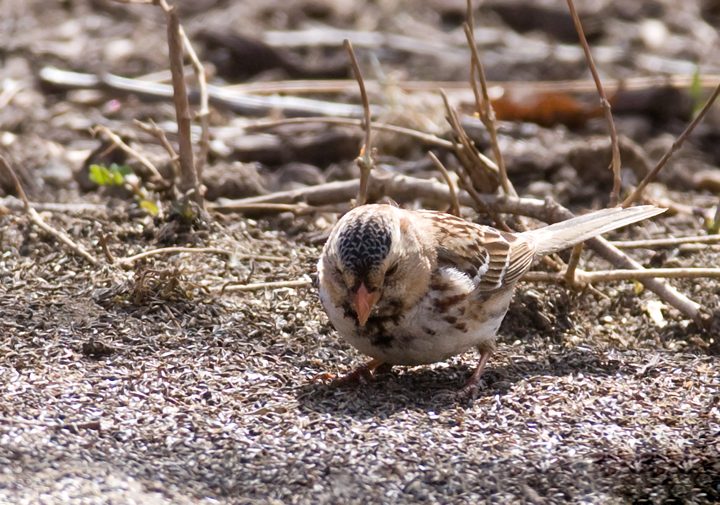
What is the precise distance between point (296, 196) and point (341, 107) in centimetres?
212

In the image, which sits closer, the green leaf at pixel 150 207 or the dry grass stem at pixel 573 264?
the dry grass stem at pixel 573 264

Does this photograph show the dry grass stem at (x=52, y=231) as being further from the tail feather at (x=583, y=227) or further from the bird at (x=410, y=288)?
the tail feather at (x=583, y=227)

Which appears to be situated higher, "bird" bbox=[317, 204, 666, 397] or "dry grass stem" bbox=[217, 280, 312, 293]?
"bird" bbox=[317, 204, 666, 397]

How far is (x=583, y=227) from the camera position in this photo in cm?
486

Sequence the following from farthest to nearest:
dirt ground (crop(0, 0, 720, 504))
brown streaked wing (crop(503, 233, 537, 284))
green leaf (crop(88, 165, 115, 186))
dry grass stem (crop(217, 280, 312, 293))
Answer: green leaf (crop(88, 165, 115, 186)), dry grass stem (crop(217, 280, 312, 293)), brown streaked wing (crop(503, 233, 537, 284)), dirt ground (crop(0, 0, 720, 504))

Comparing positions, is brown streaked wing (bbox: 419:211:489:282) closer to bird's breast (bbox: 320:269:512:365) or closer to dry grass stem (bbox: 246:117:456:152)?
bird's breast (bbox: 320:269:512:365)

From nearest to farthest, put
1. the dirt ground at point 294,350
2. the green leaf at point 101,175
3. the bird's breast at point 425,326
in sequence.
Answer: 1. the dirt ground at point 294,350
2. the bird's breast at point 425,326
3. the green leaf at point 101,175

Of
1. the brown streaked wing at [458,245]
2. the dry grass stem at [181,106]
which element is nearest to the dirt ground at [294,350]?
the dry grass stem at [181,106]

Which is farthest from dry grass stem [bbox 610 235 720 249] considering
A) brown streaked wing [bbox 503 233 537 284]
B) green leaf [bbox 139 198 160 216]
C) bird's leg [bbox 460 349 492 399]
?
green leaf [bbox 139 198 160 216]

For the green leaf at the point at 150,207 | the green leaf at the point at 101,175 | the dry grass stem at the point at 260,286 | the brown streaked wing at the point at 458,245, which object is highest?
the brown streaked wing at the point at 458,245

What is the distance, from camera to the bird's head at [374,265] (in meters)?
3.76

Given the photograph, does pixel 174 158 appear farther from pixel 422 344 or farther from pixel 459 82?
pixel 459 82

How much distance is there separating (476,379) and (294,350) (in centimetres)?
87

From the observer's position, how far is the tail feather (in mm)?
4828
